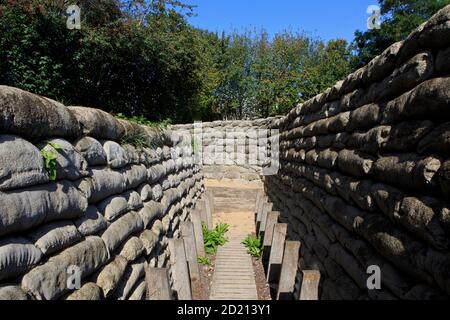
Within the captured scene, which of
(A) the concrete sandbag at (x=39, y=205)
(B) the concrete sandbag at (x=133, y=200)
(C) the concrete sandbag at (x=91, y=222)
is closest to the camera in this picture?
(A) the concrete sandbag at (x=39, y=205)

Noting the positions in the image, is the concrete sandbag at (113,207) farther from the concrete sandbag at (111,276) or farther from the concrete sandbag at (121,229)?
the concrete sandbag at (111,276)

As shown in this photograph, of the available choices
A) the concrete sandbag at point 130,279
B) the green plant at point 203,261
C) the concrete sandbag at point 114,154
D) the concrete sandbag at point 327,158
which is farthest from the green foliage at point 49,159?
the green plant at point 203,261

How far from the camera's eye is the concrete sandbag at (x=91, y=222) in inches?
93.7

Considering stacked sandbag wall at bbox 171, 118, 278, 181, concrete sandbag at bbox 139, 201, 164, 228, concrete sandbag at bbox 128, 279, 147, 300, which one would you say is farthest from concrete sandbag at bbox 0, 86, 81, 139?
stacked sandbag wall at bbox 171, 118, 278, 181

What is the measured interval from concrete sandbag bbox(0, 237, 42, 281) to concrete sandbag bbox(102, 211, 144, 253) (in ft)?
2.82

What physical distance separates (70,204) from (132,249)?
1.01 metres

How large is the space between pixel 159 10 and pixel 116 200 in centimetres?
1447

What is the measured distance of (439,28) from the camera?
1979 millimetres

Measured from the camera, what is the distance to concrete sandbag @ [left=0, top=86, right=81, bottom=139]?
5.85 feet

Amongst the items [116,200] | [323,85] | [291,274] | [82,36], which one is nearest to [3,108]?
[116,200]

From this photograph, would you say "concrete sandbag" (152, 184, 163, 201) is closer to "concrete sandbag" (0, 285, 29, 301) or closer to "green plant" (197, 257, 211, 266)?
"green plant" (197, 257, 211, 266)

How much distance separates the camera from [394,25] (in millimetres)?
20156

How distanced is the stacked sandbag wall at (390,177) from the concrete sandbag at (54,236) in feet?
5.72

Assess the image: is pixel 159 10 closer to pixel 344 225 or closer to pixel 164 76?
pixel 164 76
